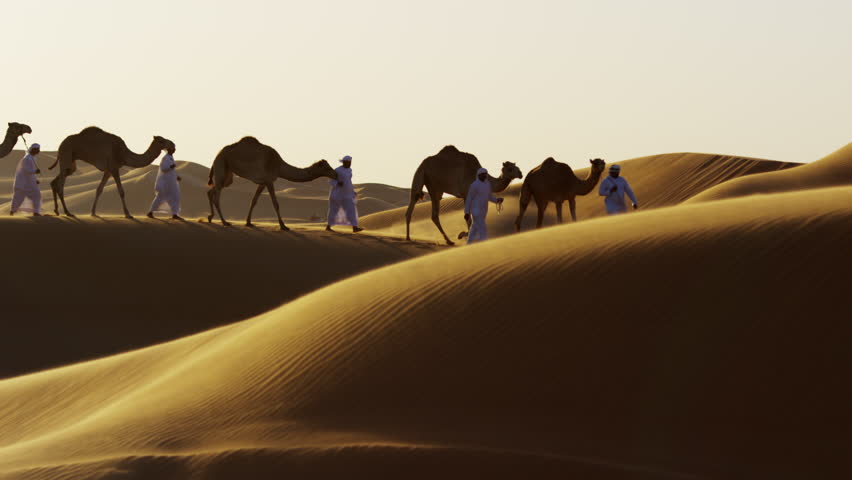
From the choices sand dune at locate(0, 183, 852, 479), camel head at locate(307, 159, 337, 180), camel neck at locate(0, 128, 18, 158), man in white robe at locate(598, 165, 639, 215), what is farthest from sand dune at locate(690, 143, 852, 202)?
sand dune at locate(0, 183, 852, 479)

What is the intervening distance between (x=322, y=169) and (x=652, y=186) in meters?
19.0

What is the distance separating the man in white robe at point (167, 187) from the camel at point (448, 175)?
175 inches

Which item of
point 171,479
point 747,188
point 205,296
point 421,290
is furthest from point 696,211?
point 747,188

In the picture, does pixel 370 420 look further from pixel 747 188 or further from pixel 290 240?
pixel 747 188

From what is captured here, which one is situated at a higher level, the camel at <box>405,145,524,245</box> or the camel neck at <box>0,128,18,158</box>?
the camel neck at <box>0,128,18,158</box>

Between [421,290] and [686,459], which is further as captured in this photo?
[421,290]

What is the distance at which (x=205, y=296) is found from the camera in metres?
22.1

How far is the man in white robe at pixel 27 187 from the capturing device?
24516 millimetres

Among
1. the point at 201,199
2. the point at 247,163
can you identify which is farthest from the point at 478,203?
the point at 201,199

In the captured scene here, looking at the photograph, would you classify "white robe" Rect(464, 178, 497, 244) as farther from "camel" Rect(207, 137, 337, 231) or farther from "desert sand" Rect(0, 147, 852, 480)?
"desert sand" Rect(0, 147, 852, 480)

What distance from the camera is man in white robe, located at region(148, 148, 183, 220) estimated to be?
79.6ft

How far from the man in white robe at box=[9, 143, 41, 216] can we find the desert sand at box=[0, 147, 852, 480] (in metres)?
11.9

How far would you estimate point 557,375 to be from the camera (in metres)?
9.89

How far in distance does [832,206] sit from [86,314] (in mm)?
13396
